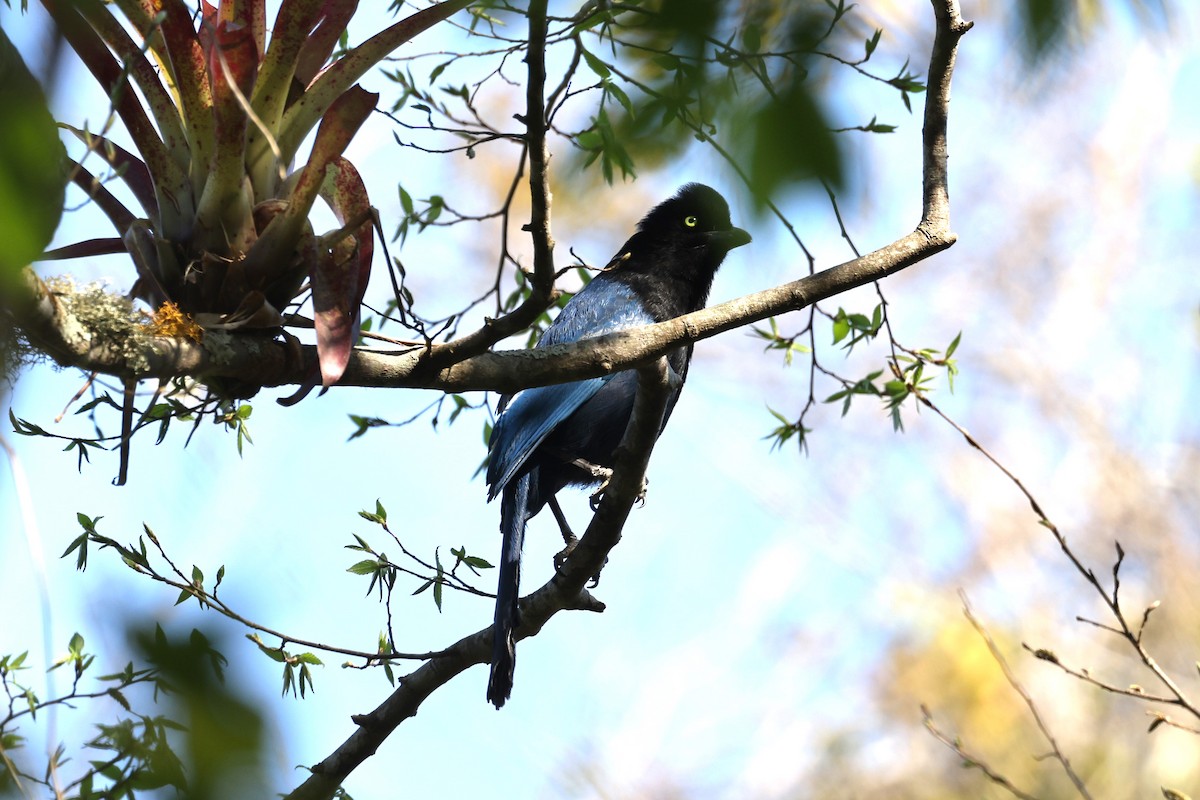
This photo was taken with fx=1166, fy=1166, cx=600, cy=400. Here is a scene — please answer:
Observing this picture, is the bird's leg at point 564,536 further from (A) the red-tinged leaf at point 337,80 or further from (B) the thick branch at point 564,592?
(A) the red-tinged leaf at point 337,80

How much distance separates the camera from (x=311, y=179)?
270 centimetres

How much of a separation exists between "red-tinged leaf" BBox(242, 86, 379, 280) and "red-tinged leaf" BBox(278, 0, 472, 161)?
0.06m

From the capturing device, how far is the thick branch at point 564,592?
12.2 feet

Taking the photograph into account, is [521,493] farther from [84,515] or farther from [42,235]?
[42,235]

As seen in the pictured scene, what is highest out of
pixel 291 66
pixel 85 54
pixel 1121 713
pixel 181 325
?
pixel 1121 713

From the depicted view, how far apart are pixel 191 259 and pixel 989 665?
1313 centimetres

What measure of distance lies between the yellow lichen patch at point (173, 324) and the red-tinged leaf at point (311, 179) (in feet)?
0.63

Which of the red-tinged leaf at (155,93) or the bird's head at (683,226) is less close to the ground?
the bird's head at (683,226)

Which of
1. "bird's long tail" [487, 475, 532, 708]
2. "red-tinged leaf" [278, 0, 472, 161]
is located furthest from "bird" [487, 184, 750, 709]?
"red-tinged leaf" [278, 0, 472, 161]

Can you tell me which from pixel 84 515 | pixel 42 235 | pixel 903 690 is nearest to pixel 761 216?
pixel 42 235

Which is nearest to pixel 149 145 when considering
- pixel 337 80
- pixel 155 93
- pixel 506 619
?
pixel 155 93

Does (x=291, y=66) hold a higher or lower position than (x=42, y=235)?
higher

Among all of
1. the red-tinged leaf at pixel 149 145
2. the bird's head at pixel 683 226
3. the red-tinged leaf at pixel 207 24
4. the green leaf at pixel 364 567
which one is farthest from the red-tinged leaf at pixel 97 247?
the bird's head at pixel 683 226

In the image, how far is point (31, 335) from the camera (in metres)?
1.99
